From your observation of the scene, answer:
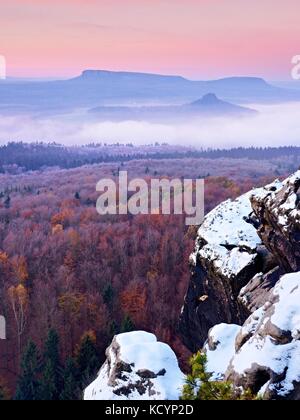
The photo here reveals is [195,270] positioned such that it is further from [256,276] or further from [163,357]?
[163,357]

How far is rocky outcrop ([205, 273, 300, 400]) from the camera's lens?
45.6ft

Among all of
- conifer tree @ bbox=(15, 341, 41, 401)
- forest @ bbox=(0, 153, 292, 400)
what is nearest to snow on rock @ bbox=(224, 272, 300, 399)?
forest @ bbox=(0, 153, 292, 400)

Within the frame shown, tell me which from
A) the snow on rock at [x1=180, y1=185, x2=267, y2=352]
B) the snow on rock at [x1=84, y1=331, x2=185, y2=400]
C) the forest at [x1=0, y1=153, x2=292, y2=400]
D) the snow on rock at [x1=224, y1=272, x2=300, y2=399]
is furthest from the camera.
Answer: the forest at [x1=0, y1=153, x2=292, y2=400]

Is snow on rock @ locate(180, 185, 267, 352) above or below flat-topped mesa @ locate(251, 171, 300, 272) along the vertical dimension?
below

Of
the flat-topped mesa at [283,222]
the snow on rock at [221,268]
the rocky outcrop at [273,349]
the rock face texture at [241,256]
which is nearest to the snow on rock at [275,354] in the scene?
the rocky outcrop at [273,349]

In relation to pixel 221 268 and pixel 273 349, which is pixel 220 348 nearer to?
pixel 273 349

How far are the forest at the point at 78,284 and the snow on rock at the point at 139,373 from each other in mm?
23473

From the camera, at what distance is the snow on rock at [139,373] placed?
17.5m

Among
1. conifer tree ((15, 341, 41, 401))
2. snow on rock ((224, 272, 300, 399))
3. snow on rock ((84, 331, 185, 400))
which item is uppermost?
snow on rock ((224, 272, 300, 399))

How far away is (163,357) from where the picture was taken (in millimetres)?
18375

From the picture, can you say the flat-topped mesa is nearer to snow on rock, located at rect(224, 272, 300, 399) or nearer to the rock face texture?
the rock face texture

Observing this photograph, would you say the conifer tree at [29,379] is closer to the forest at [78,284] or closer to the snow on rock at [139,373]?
the forest at [78,284]
